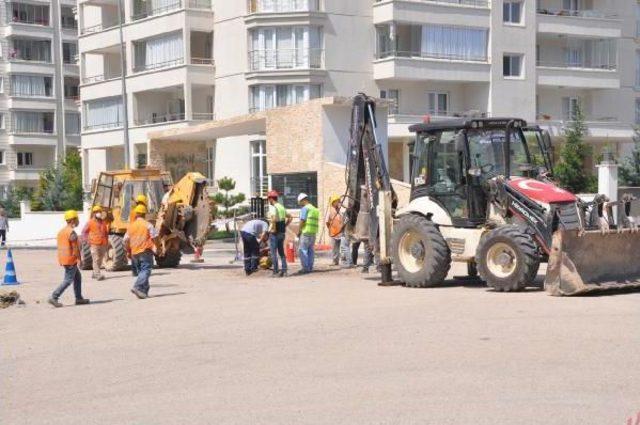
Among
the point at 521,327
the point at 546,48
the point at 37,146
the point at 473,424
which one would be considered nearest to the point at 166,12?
the point at 546,48

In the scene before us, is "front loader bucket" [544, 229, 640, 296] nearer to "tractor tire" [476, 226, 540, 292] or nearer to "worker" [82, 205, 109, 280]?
"tractor tire" [476, 226, 540, 292]

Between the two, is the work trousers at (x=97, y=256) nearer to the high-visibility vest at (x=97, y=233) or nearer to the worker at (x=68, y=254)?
the high-visibility vest at (x=97, y=233)

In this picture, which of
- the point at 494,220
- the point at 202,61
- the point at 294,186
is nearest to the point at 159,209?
the point at 294,186

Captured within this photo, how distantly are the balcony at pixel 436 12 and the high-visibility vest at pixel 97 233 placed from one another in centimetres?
2812

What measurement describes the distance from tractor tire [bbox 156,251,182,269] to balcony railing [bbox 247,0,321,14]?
24.6 meters

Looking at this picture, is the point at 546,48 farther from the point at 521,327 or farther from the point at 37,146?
the point at 521,327

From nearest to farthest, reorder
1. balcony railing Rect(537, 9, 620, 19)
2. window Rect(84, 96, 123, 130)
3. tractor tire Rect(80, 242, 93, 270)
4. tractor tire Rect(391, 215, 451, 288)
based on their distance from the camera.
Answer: tractor tire Rect(391, 215, 451, 288) → tractor tire Rect(80, 242, 93, 270) → balcony railing Rect(537, 9, 620, 19) → window Rect(84, 96, 123, 130)

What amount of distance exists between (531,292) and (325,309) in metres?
3.49

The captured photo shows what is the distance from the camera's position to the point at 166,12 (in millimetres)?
51312

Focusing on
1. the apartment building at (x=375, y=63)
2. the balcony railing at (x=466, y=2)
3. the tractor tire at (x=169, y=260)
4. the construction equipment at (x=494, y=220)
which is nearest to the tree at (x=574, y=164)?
the apartment building at (x=375, y=63)

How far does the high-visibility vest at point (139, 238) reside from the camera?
17.1 meters

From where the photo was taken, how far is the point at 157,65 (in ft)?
172

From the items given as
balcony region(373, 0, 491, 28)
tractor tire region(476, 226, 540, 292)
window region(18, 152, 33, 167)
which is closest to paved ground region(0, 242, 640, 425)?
tractor tire region(476, 226, 540, 292)

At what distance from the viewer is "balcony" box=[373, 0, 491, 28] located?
156ft
